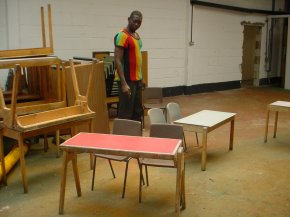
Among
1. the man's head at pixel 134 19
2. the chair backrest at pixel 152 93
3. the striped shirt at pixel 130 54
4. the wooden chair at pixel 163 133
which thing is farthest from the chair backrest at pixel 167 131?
the chair backrest at pixel 152 93

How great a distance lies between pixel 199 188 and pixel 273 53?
29.8ft

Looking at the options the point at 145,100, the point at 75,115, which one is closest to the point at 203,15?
the point at 145,100

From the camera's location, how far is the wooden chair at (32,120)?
126 inches

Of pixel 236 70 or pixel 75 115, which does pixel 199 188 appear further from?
pixel 236 70

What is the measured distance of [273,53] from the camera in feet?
37.8

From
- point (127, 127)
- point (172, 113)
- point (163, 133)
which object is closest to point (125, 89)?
point (172, 113)

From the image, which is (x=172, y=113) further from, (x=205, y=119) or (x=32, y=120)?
(x=32, y=120)

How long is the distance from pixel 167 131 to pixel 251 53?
881 centimetres

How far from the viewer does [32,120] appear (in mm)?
3447

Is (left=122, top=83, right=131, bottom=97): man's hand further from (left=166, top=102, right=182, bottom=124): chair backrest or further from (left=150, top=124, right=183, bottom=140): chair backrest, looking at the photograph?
(left=150, top=124, right=183, bottom=140): chair backrest

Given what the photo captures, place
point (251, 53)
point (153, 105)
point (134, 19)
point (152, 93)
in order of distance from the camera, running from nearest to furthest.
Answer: point (134, 19)
point (153, 105)
point (152, 93)
point (251, 53)

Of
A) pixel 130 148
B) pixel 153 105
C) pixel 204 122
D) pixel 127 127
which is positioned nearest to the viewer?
pixel 130 148

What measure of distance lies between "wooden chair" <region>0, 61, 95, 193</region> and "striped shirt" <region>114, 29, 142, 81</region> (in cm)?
89

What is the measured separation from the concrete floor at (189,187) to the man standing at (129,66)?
2.33ft
